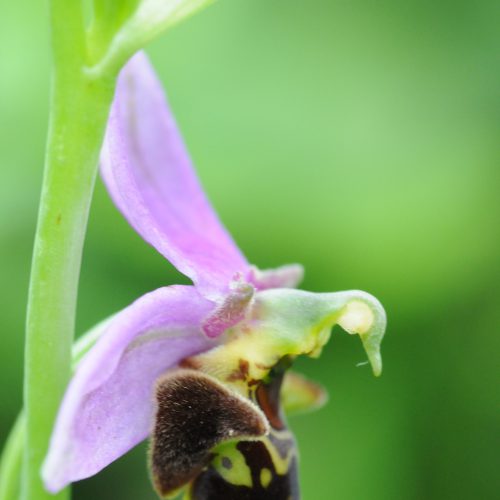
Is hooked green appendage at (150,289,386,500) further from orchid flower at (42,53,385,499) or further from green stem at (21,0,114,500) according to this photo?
green stem at (21,0,114,500)

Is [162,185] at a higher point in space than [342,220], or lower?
higher

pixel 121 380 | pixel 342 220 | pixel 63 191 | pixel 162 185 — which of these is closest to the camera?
pixel 63 191

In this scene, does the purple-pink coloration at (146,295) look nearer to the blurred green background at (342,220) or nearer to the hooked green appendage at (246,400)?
the hooked green appendage at (246,400)

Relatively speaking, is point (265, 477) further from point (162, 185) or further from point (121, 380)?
point (162, 185)

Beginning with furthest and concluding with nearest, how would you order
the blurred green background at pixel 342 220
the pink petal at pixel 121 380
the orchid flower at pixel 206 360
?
1. the blurred green background at pixel 342 220
2. the orchid flower at pixel 206 360
3. the pink petal at pixel 121 380

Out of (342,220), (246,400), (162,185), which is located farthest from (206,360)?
(342,220)

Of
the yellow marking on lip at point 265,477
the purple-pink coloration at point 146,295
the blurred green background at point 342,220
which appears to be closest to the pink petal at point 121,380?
the purple-pink coloration at point 146,295

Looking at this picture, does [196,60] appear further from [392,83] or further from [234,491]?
[234,491]
